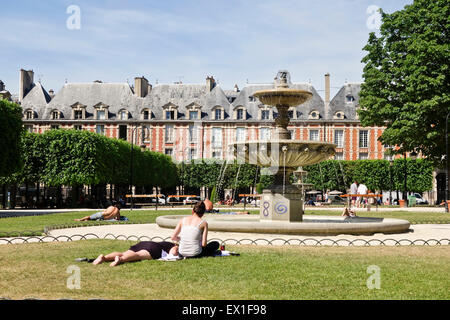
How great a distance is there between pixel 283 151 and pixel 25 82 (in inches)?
2534

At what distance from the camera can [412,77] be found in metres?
29.2

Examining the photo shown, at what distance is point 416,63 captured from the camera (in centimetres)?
2933

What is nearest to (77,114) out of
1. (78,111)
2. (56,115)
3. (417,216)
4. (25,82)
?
(78,111)

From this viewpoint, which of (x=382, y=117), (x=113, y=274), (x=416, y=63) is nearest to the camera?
(x=113, y=274)

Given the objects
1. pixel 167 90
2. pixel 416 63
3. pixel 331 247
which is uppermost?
pixel 167 90

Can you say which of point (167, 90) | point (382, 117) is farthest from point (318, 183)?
point (382, 117)

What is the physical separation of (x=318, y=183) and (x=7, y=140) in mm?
37713

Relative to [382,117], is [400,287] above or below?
below

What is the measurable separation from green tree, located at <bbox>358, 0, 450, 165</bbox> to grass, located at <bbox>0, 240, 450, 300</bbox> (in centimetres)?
2077

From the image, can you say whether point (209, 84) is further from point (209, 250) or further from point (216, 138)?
point (209, 250)

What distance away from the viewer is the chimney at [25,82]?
71125 millimetres
